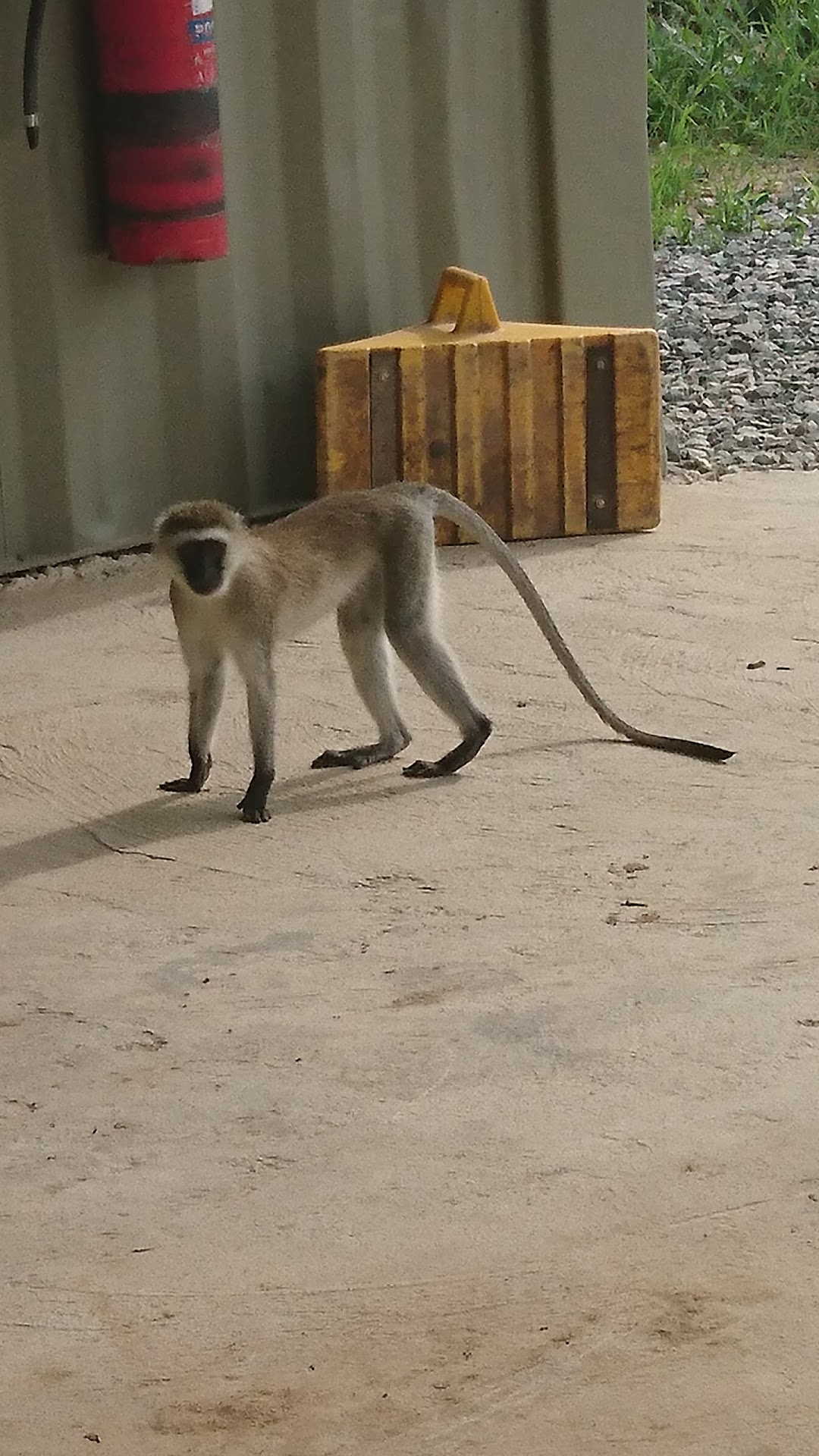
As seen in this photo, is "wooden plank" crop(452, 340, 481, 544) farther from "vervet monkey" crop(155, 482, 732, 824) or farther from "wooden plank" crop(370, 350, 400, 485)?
"vervet monkey" crop(155, 482, 732, 824)

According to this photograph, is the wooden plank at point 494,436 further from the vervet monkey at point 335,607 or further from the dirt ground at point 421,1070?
the vervet monkey at point 335,607

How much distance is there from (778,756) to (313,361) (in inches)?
105

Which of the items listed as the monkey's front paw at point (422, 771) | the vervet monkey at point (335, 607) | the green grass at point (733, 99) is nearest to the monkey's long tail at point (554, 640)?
the vervet monkey at point (335, 607)

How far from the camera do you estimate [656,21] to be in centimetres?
1428

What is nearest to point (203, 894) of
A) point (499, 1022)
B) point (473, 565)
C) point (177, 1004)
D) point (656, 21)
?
point (177, 1004)

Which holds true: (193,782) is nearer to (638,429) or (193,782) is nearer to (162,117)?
(162,117)

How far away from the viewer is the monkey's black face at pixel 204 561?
192 inches

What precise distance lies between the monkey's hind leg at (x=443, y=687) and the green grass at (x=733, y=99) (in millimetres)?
7624

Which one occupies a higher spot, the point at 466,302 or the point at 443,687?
the point at 466,302

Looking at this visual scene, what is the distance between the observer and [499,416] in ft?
23.6

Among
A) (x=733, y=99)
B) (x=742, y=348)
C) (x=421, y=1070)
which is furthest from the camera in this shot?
(x=733, y=99)

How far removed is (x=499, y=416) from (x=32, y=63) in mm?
1936

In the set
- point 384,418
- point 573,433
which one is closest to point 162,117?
point 384,418

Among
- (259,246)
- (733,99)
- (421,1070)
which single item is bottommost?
(421,1070)
